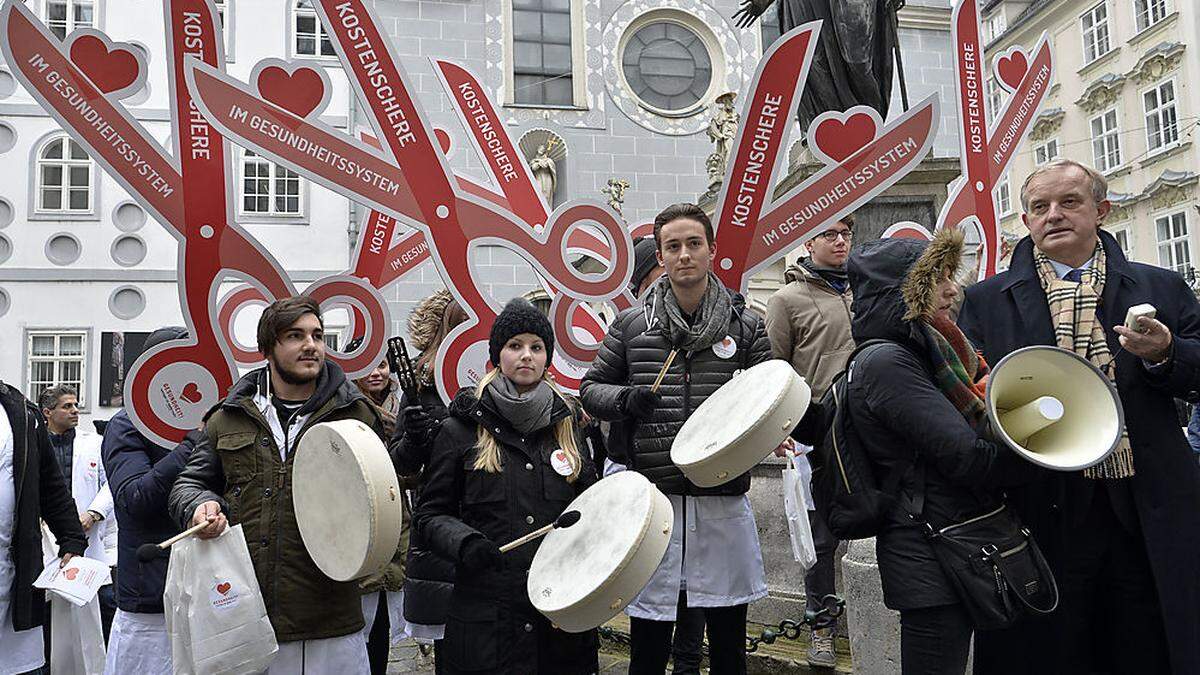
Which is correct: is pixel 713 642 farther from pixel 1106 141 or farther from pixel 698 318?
pixel 1106 141

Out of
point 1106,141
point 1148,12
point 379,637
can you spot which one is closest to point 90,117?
point 379,637

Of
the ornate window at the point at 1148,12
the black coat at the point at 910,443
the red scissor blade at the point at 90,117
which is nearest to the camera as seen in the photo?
the black coat at the point at 910,443

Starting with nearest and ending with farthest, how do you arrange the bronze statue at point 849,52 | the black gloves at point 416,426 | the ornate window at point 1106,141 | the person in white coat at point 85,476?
the black gloves at point 416,426
the bronze statue at point 849,52
the person in white coat at point 85,476
the ornate window at point 1106,141

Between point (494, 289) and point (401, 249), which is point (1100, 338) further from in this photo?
point (494, 289)

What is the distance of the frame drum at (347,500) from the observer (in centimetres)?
283

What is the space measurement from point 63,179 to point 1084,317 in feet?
59.9

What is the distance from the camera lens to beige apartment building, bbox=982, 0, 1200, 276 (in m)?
23.9

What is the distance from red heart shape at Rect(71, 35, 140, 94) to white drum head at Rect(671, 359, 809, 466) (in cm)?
243

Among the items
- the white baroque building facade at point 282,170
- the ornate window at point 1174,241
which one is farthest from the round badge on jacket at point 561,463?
the ornate window at point 1174,241

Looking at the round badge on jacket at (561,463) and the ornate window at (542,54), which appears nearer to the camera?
the round badge on jacket at (561,463)

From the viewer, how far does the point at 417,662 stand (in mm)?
5820

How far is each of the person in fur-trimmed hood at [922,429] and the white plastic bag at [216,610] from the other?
5.85 feet

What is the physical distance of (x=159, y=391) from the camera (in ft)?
12.3

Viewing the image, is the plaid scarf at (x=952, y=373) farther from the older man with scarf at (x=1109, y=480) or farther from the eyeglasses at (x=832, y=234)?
the eyeglasses at (x=832, y=234)
